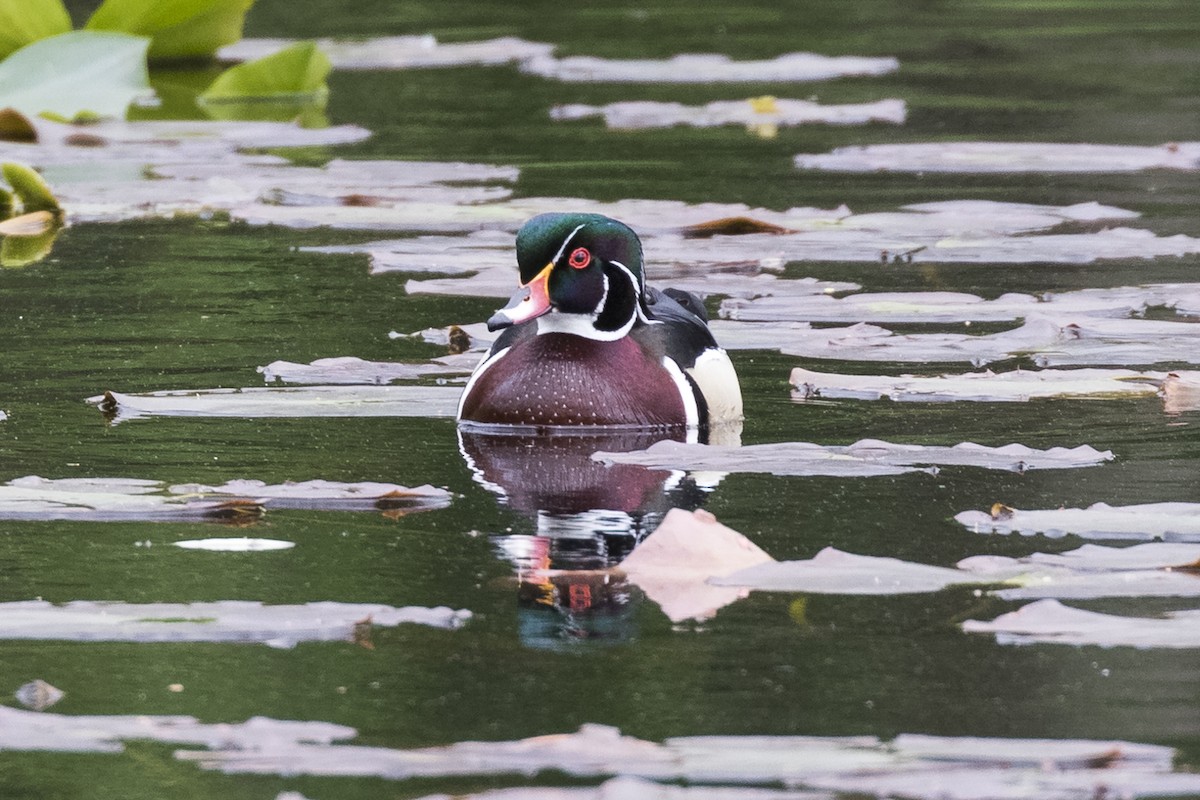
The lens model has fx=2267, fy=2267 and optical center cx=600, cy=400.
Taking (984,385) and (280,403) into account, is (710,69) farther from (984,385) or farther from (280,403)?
(280,403)

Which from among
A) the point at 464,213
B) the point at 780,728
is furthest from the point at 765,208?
the point at 780,728

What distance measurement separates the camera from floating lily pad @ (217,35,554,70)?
17.8 metres

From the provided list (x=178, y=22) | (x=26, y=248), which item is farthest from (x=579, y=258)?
(x=178, y=22)

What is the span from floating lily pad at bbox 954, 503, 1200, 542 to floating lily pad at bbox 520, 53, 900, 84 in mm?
10511

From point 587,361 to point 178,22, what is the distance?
9284 millimetres

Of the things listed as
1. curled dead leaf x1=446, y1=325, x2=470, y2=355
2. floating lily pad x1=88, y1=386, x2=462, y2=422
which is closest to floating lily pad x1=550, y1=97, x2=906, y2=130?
curled dead leaf x1=446, y1=325, x2=470, y2=355

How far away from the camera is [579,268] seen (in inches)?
288

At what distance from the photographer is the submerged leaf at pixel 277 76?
578 inches

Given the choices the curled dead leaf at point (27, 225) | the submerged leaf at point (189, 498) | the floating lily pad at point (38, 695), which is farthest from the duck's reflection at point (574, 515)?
the curled dead leaf at point (27, 225)

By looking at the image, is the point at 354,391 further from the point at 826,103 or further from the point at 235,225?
the point at 826,103

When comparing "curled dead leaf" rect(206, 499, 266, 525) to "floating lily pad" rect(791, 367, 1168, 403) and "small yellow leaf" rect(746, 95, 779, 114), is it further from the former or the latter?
"small yellow leaf" rect(746, 95, 779, 114)

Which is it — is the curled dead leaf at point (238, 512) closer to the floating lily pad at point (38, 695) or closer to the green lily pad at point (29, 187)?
the floating lily pad at point (38, 695)

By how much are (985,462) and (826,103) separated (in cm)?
944

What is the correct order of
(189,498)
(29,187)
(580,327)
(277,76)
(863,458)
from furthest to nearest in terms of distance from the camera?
(277,76)
(29,187)
(580,327)
(863,458)
(189,498)
